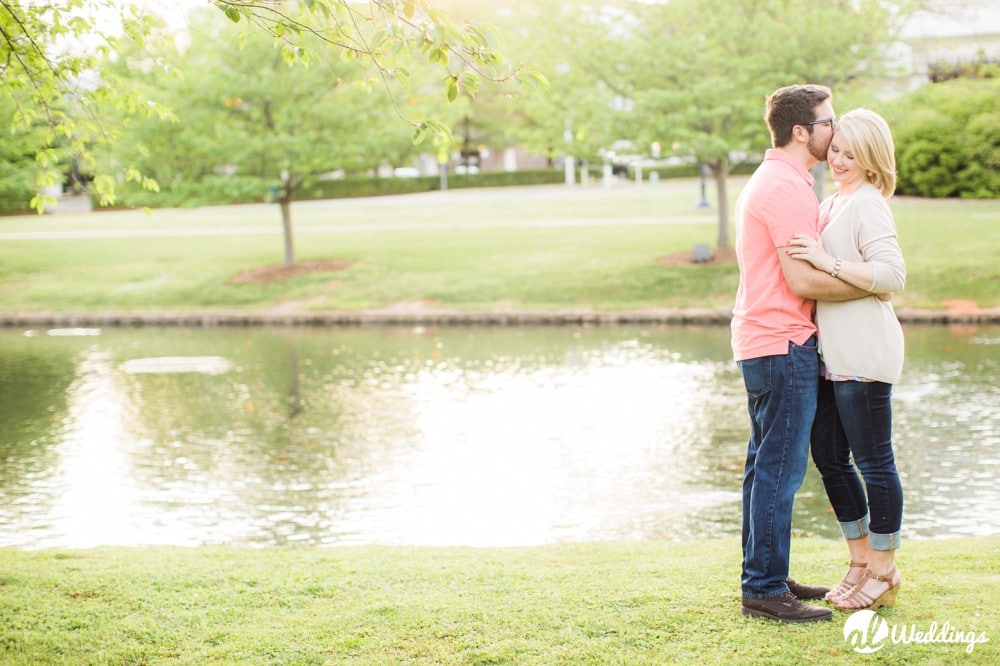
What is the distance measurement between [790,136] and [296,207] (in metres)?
46.3

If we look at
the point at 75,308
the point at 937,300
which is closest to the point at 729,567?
the point at 937,300

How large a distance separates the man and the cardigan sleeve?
0.13 metres

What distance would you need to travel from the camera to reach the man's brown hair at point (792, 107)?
4371mm

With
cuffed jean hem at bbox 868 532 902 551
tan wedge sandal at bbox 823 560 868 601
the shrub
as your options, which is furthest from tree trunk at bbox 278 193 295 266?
cuffed jean hem at bbox 868 532 902 551

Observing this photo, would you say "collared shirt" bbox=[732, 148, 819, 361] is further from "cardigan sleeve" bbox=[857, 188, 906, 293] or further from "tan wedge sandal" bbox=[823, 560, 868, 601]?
"tan wedge sandal" bbox=[823, 560, 868, 601]

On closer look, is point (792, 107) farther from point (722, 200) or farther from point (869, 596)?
point (722, 200)

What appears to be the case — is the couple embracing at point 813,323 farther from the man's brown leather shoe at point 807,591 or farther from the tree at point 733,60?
the tree at point 733,60

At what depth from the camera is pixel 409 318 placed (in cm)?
2188

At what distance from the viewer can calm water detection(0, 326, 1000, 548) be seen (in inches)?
321

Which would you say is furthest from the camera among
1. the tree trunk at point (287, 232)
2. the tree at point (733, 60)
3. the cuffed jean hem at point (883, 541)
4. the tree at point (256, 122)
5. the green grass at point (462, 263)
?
the tree trunk at point (287, 232)

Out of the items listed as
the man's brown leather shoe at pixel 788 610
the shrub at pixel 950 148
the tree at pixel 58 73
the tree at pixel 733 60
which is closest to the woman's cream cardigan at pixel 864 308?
the man's brown leather shoe at pixel 788 610

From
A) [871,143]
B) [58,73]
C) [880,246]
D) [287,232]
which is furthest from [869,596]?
[287,232]

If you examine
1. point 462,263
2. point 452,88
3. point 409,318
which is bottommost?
point 409,318

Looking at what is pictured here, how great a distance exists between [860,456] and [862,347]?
1.66 ft
